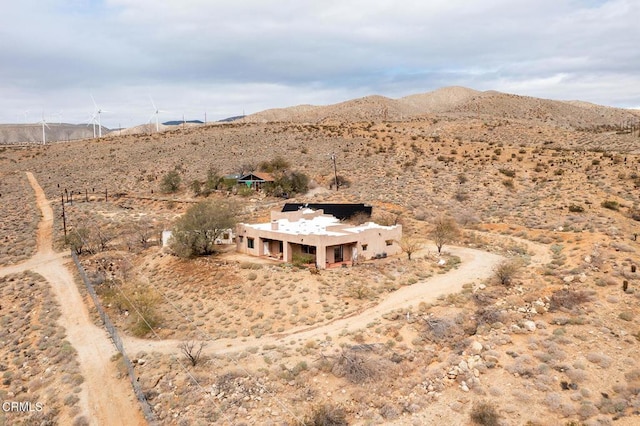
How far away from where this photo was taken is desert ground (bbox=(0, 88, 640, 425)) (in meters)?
19.4

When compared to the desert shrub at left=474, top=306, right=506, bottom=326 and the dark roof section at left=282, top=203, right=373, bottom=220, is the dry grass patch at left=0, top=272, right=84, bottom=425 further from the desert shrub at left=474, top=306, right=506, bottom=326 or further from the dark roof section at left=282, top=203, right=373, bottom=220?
the dark roof section at left=282, top=203, right=373, bottom=220

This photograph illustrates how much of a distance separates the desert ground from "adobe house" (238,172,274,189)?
344 cm

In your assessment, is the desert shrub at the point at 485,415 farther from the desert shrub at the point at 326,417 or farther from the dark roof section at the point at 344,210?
the dark roof section at the point at 344,210

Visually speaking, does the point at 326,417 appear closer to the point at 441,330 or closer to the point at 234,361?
the point at 234,361

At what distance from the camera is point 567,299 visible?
25.5m

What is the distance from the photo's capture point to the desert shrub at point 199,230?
38188 millimetres

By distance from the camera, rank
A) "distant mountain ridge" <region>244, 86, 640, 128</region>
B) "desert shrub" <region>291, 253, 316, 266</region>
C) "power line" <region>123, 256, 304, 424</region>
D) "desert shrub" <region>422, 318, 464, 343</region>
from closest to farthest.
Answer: "power line" <region>123, 256, 304, 424</region> < "desert shrub" <region>422, 318, 464, 343</region> < "desert shrub" <region>291, 253, 316, 266</region> < "distant mountain ridge" <region>244, 86, 640, 128</region>

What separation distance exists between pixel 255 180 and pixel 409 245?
3359cm

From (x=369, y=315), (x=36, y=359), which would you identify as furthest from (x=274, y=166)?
(x=36, y=359)

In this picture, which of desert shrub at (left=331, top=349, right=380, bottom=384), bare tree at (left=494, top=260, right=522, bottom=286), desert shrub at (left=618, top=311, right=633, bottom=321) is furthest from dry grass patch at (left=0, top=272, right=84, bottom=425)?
desert shrub at (left=618, top=311, right=633, bottom=321)

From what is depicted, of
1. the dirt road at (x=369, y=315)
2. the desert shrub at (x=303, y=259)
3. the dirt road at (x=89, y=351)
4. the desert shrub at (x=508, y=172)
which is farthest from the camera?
A: the desert shrub at (x=508, y=172)

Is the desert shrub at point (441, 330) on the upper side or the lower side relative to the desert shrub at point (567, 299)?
lower

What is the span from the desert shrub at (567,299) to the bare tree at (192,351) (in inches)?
752

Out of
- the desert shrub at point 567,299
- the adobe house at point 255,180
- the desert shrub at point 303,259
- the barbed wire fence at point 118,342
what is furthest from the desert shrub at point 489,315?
the adobe house at point 255,180
